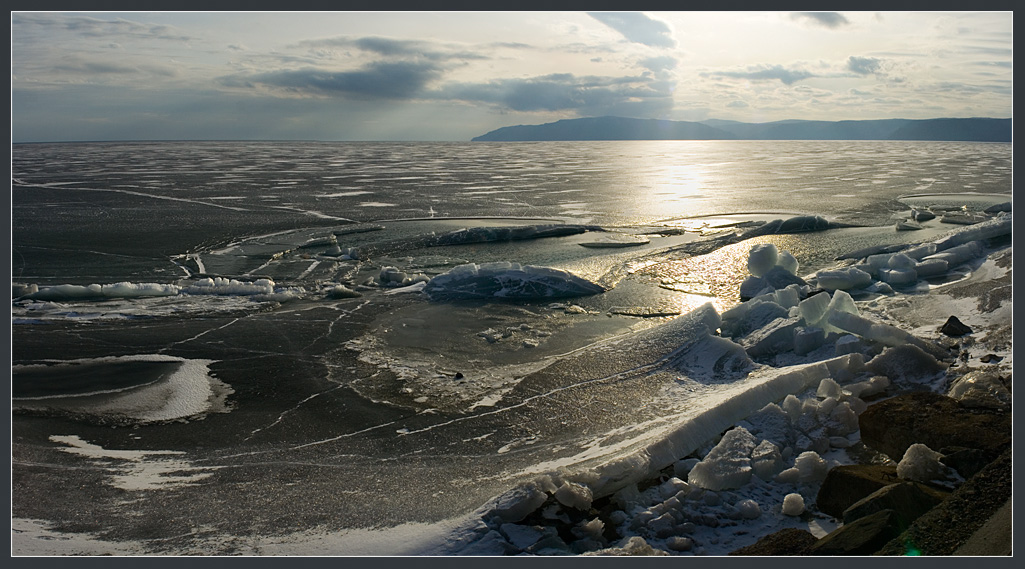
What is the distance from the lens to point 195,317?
23.9ft

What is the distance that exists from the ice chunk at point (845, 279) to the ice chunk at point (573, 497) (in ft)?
17.6

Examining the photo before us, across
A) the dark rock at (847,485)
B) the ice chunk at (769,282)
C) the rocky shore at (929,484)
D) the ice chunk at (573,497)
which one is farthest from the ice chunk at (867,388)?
the ice chunk at (769,282)

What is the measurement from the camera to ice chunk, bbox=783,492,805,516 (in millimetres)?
3389

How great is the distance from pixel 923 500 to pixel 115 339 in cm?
665

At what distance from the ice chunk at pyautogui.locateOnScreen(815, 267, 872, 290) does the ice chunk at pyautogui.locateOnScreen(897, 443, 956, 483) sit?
4349 millimetres

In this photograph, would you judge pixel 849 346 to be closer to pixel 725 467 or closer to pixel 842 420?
pixel 842 420

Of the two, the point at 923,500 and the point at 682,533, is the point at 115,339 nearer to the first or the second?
the point at 682,533

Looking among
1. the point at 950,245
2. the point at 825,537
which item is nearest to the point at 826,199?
the point at 950,245

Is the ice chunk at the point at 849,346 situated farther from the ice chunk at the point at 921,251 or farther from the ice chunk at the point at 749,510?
the ice chunk at the point at 921,251

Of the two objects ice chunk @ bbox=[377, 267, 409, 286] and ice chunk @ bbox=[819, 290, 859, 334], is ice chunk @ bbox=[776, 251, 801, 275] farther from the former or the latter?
ice chunk @ bbox=[377, 267, 409, 286]

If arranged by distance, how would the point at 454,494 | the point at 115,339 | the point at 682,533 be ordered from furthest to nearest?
the point at 115,339 → the point at 454,494 → the point at 682,533

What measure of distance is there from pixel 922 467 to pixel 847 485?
430 millimetres

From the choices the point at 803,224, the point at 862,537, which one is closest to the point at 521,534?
the point at 862,537

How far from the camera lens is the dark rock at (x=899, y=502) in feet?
10.2
